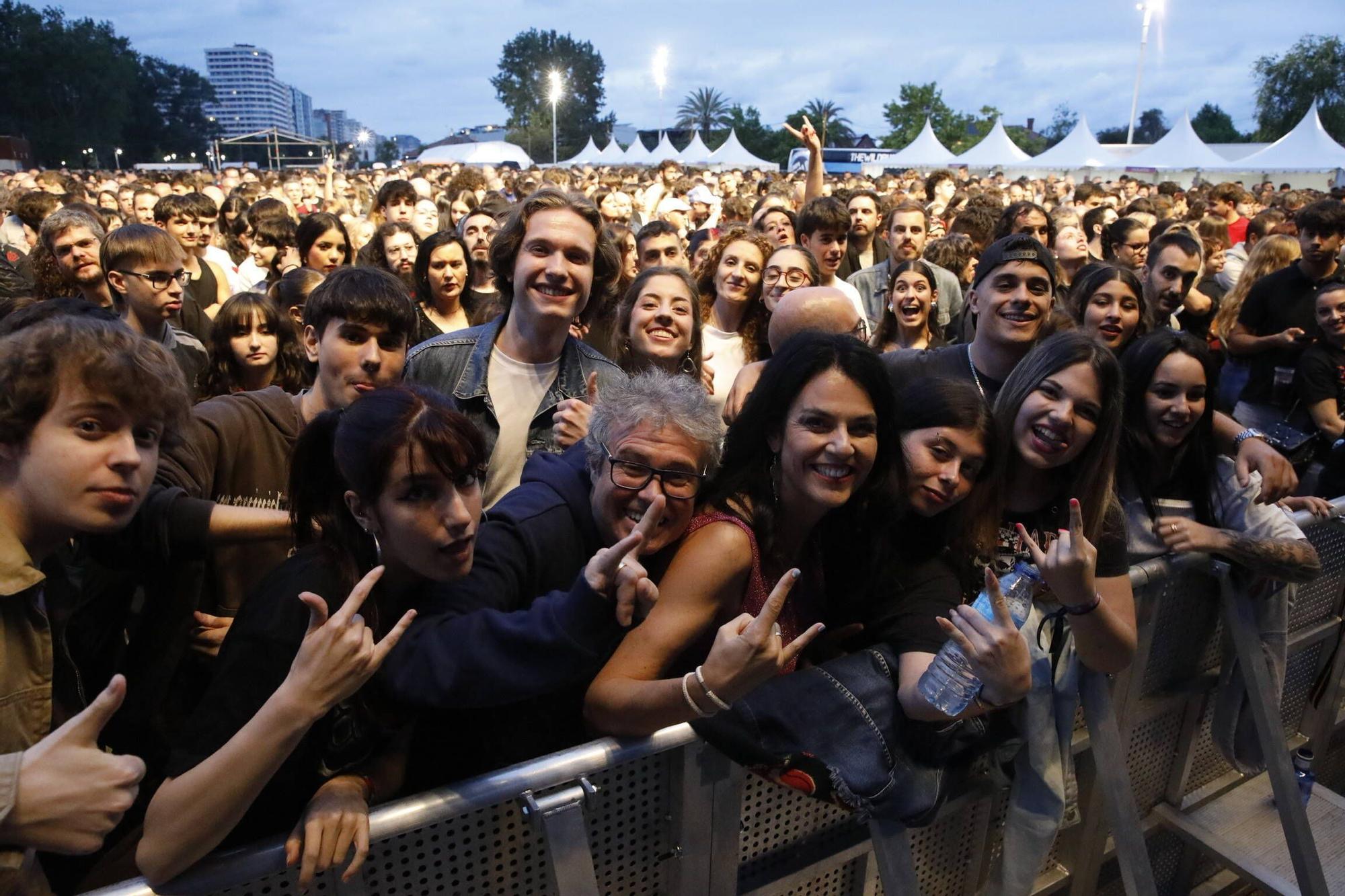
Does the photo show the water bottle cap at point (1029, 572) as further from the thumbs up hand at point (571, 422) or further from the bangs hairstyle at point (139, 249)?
the bangs hairstyle at point (139, 249)

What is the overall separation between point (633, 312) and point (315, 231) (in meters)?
2.87

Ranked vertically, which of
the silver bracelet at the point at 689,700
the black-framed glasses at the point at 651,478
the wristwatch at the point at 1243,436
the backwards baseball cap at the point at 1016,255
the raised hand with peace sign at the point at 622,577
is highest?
the backwards baseball cap at the point at 1016,255

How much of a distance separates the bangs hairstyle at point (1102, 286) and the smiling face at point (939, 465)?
6.89ft

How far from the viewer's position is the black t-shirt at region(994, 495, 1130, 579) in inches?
91.9

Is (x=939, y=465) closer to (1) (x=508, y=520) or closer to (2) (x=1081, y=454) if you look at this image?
(2) (x=1081, y=454)

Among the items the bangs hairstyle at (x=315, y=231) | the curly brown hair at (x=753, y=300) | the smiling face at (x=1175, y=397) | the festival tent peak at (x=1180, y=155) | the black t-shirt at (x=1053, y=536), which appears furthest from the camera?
the festival tent peak at (x=1180, y=155)

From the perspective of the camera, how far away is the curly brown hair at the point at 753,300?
4.23 metres

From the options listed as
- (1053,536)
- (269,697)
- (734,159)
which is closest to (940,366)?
(1053,536)

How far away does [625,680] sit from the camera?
68.2 inches

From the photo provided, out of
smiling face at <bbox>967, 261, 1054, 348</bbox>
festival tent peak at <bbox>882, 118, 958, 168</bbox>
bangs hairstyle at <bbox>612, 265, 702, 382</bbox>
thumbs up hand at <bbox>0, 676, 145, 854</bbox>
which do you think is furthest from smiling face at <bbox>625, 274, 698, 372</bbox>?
festival tent peak at <bbox>882, 118, 958, 168</bbox>

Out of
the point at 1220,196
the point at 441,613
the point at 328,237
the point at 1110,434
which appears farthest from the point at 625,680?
the point at 1220,196

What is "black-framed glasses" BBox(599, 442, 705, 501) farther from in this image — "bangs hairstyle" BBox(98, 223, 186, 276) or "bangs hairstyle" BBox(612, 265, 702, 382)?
"bangs hairstyle" BBox(98, 223, 186, 276)

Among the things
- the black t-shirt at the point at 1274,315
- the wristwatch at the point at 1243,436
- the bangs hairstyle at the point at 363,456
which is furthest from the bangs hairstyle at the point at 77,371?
the black t-shirt at the point at 1274,315

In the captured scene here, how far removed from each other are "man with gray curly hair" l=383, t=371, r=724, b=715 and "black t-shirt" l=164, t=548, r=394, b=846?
0.12 metres
